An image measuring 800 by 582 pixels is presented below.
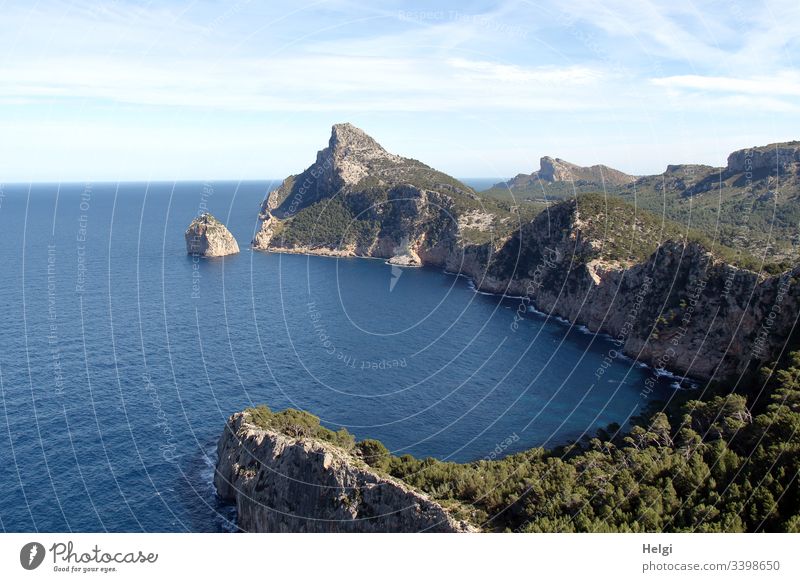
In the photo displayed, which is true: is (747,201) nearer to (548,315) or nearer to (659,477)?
(548,315)

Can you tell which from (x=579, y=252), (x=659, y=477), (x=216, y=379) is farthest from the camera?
(x=579, y=252)

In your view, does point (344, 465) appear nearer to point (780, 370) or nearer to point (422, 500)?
point (422, 500)

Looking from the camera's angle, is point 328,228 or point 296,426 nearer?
point 296,426

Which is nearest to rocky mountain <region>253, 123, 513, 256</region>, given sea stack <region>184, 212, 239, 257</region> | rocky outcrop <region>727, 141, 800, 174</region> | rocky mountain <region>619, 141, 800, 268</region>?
sea stack <region>184, 212, 239, 257</region>

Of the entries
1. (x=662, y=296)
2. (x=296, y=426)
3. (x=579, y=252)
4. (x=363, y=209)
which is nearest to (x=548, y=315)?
(x=579, y=252)

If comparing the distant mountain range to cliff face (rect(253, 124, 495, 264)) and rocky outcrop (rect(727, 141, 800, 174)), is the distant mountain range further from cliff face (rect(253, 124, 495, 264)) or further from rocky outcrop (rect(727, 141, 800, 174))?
cliff face (rect(253, 124, 495, 264))

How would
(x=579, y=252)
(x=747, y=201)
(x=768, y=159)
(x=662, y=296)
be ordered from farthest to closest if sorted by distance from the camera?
1. (x=768, y=159)
2. (x=747, y=201)
3. (x=579, y=252)
4. (x=662, y=296)

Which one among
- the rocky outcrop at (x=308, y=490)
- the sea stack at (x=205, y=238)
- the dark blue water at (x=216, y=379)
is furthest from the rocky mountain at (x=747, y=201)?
the sea stack at (x=205, y=238)

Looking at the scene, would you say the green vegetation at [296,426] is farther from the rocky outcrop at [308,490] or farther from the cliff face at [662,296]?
the cliff face at [662,296]
